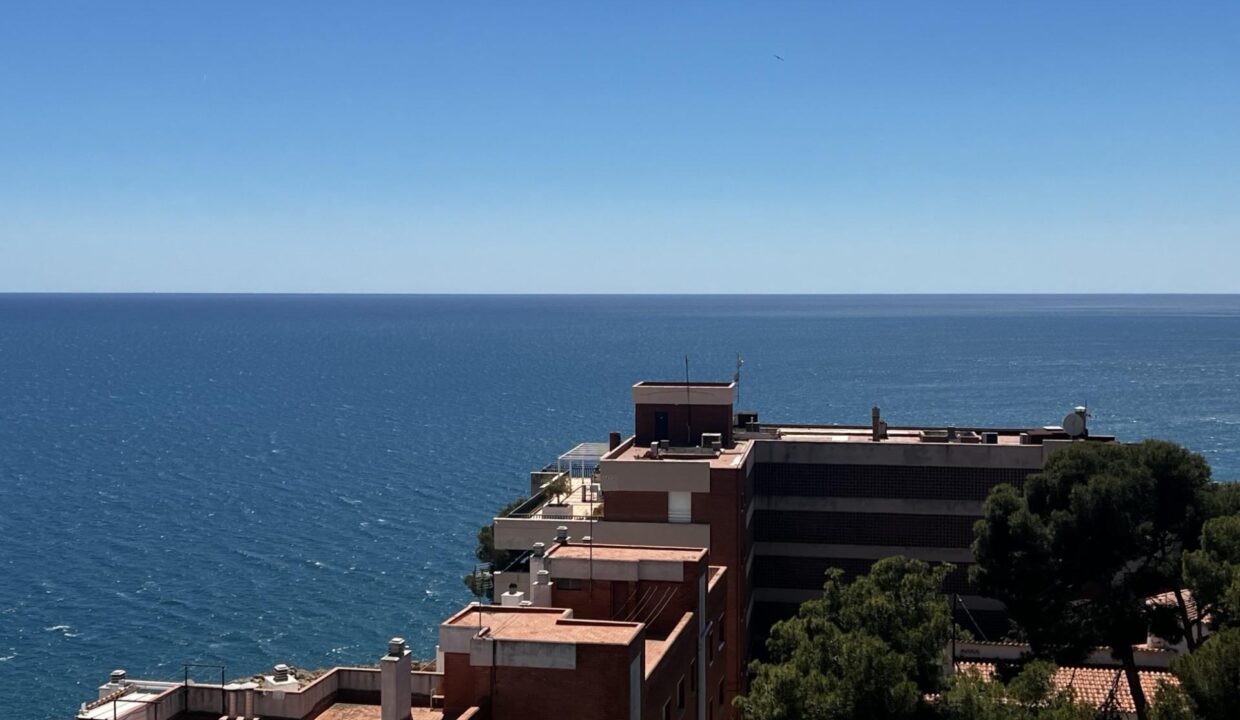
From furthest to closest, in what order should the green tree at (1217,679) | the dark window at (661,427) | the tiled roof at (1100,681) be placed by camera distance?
the dark window at (661,427) → the tiled roof at (1100,681) → the green tree at (1217,679)

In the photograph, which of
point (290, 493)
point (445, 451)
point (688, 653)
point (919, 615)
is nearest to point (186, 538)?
point (290, 493)

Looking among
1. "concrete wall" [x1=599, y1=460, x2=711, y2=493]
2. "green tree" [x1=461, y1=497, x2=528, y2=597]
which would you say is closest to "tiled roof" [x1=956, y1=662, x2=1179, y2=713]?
"concrete wall" [x1=599, y1=460, x2=711, y2=493]

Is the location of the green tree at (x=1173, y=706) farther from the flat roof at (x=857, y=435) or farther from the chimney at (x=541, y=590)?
the flat roof at (x=857, y=435)

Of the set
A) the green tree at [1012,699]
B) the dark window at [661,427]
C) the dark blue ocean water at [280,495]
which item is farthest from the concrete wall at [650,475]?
the dark blue ocean water at [280,495]

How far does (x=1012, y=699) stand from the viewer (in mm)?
24844

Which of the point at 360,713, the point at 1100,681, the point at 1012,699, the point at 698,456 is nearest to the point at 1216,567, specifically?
the point at 1012,699

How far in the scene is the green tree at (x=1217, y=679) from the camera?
2291 cm

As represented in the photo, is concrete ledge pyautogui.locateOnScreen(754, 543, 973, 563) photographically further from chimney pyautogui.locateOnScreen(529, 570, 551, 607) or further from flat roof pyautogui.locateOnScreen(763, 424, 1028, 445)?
chimney pyautogui.locateOnScreen(529, 570, 551, 607)

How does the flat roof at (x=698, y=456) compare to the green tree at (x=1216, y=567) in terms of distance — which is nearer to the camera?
the green tree at (x=1216, y=567)

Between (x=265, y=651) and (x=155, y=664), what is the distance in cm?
552

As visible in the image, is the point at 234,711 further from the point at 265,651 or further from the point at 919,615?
the point at 265,651

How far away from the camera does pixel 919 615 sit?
27.5 m

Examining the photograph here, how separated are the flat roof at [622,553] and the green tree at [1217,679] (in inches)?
539

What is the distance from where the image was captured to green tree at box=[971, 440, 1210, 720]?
115ft
